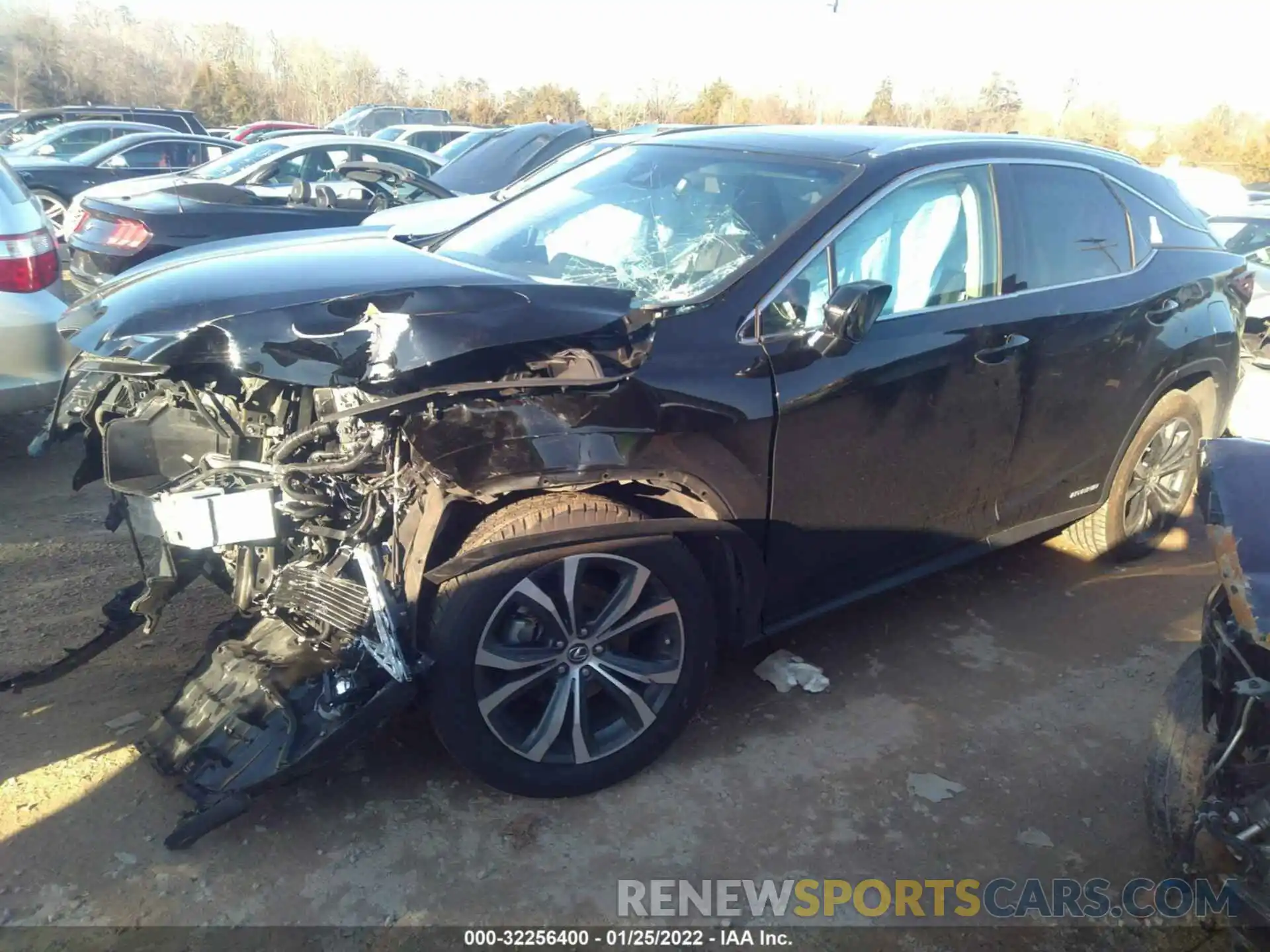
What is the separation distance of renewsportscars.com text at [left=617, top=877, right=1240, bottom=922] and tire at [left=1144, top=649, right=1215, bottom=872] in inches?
5.5

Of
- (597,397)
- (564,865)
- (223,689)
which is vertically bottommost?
(564,865)

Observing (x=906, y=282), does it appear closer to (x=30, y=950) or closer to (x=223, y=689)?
(x=223, y=689)

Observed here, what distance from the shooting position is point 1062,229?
3951 millimetres

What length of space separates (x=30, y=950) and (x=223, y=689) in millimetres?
774

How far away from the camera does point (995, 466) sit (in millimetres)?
3756

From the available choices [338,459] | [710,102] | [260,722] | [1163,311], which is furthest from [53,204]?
[710,102]

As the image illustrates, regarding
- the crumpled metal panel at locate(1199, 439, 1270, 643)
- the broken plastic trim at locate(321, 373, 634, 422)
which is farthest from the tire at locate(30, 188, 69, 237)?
the crumpled metal panel at locate(1199, 439, 1270, 643)

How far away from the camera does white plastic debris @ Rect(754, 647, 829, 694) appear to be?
11.9 ft

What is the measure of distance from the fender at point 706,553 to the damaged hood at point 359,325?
1.56 feet

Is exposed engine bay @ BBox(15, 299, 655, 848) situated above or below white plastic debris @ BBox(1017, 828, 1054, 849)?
above

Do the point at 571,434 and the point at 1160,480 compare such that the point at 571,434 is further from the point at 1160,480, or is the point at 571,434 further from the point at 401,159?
the point at 401,159

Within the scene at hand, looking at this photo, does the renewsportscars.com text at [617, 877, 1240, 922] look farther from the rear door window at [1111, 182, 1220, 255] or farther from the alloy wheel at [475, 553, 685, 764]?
the rear door window at [1111, 182, 1220, 255]

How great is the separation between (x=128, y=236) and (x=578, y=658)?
5989mm

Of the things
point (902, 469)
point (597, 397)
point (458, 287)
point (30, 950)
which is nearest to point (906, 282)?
point (902, 469)
